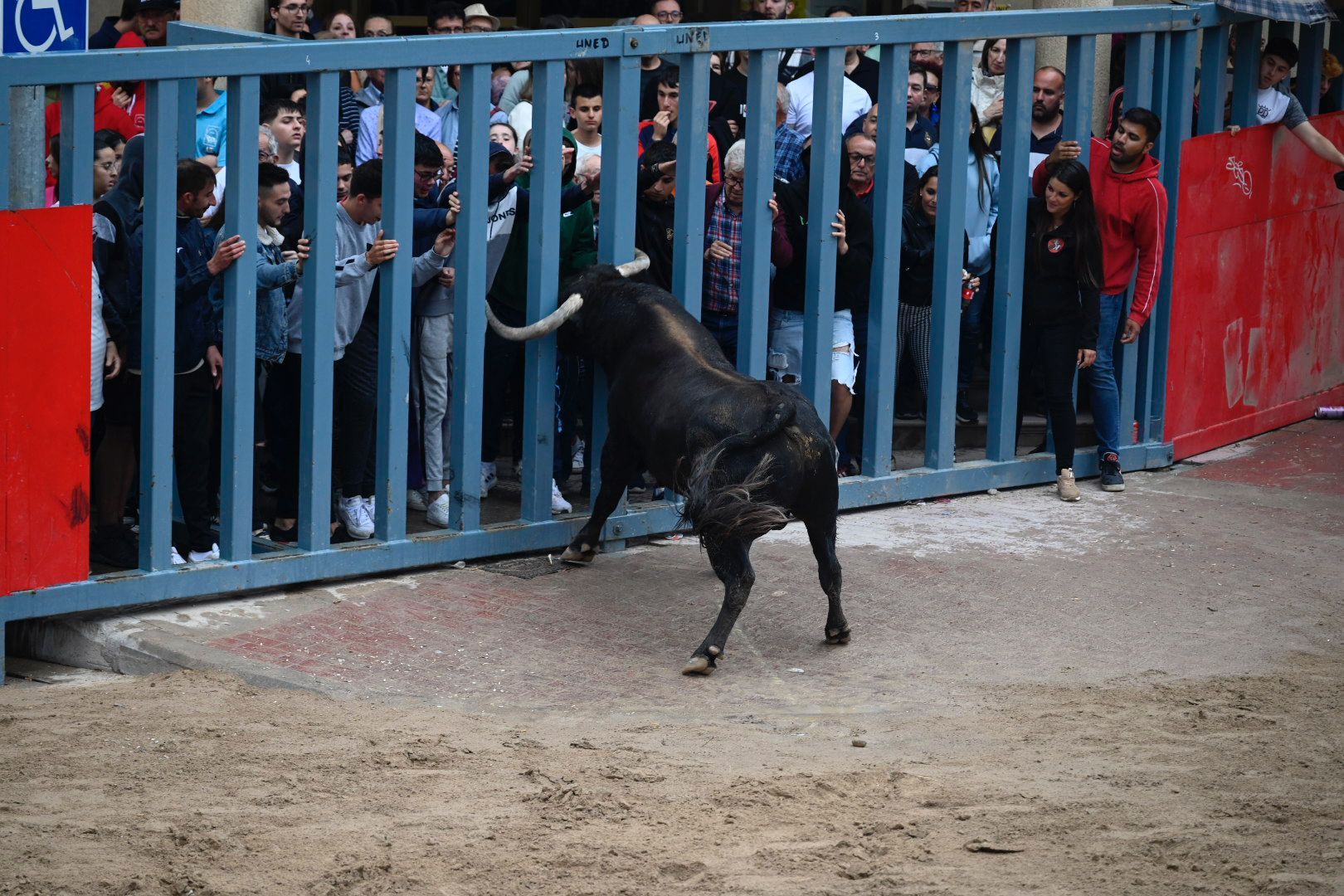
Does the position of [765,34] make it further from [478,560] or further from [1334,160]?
[1334,160]

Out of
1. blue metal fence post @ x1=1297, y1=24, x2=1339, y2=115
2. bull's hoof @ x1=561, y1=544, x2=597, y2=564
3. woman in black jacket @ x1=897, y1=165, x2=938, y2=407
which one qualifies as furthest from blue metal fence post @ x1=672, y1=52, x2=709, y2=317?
blue metal fence post @ x1=1297, y1=24, x2=1339, y2=115

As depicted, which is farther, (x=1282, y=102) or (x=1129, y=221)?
(x=1282, y=102)

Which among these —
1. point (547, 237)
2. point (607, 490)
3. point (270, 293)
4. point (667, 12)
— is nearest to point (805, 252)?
point (547, 237)

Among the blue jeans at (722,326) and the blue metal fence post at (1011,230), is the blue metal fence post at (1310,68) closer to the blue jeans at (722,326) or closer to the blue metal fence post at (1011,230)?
the blue metal fence post at (1011,230)

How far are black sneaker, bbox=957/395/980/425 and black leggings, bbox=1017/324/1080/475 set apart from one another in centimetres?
89

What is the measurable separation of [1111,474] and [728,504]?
12.7 feet

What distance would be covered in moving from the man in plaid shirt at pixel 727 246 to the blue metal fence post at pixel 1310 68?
4574 mm

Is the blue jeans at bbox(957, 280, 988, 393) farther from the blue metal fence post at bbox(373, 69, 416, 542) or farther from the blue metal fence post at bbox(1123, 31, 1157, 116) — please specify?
the blue metal fence post at bbox(373, 69, 416, 542)

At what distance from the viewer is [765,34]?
8.53 metres

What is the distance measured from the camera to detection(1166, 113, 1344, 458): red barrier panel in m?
10.5

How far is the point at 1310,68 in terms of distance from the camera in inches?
466

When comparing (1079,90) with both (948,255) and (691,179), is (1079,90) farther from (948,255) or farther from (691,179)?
(691,179)

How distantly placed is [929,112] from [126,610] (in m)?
6.31

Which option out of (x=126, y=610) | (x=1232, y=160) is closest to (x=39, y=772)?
(x=126, y=610)
